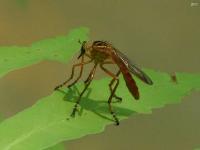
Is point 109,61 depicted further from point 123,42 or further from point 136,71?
point 123,42

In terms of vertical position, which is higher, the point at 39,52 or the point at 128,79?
the point at 39,52

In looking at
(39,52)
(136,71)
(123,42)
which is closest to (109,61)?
(136,71)

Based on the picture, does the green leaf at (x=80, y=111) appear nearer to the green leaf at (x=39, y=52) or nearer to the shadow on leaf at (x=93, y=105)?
the shadow on leaf at (x=93, y=105)

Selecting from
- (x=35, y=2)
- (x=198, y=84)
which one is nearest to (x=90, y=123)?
(x=198, y=84)

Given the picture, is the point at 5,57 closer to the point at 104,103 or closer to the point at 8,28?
the point at 104,103

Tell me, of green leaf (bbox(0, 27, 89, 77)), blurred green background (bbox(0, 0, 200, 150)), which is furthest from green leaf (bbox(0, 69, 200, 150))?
blurred green background (bbox(0, 0, 200, 150))

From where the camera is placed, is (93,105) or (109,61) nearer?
(93,105)

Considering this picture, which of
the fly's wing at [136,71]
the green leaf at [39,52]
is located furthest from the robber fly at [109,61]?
the green leaf at [39,52]

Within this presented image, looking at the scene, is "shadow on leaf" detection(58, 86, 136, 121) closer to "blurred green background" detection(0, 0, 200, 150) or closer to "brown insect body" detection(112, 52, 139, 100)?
"brown insect body" detection(112, 52, 139, 100)
